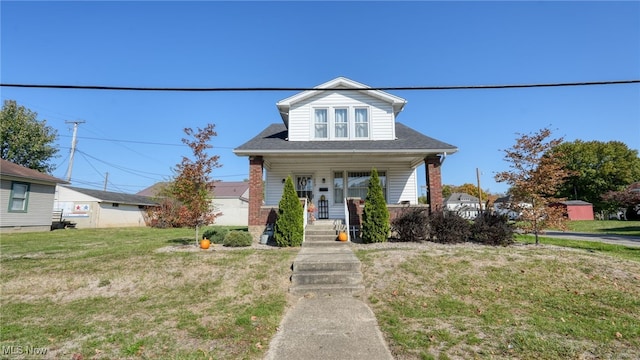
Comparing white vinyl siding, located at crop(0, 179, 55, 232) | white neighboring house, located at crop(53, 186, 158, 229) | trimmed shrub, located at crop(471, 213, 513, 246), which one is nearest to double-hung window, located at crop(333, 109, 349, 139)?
trimmed shrub, located at crop(471, 213, 513, 246)

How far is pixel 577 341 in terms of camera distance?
4.04m

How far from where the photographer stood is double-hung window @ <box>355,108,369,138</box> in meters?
14.3

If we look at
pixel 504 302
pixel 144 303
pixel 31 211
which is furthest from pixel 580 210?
pixel 31 211

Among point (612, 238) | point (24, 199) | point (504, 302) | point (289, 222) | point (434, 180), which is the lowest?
point (504, 302)

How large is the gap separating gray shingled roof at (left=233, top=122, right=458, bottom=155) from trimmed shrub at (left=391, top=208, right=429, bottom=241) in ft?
9.54

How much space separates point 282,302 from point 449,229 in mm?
6722

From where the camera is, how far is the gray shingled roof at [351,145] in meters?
12.0

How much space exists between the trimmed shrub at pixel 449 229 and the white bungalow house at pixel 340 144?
257 cm

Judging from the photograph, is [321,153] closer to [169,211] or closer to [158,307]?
[158,307]

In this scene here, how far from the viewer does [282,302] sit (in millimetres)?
5793

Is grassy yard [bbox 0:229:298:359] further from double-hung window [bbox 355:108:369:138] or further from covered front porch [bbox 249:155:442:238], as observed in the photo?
double-hung window [bbox 355:108:369:138]

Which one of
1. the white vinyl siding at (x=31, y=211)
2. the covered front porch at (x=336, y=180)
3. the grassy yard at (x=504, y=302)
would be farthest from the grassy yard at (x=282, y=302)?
the white vinyl siding at (x=31, y=211)

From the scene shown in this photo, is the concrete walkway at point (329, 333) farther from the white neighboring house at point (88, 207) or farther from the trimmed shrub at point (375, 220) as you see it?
the white neighboring house at point (88, 207)

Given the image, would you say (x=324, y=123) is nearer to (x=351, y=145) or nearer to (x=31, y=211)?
(x=351, y=145)
